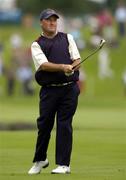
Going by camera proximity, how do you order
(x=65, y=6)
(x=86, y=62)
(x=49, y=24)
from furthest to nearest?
1. (x=65, y=6)
2. (x=86, y=62)
3. (x=49, y=24)

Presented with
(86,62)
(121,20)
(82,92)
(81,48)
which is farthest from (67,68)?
(121,20)

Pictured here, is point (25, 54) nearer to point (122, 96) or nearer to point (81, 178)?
point (122, 96)

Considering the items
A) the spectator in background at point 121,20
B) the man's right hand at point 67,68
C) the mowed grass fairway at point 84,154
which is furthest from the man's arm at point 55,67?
the spectator in background at point 121,20

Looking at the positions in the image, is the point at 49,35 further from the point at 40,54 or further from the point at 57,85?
the point at 57,85

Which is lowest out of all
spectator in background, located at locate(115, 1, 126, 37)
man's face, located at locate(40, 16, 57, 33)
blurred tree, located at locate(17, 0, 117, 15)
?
man's face, located at locate(40, 16, 57, 33)

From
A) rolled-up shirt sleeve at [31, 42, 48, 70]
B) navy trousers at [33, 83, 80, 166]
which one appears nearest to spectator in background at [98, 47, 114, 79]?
navy trousers at [33, 83, 80, 166]

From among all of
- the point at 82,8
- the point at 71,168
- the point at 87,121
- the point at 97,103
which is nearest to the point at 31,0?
the point at 82,8

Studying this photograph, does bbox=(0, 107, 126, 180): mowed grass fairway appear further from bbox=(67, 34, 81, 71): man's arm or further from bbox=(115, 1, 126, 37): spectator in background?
bbox=(115, 1, 126, 37): spectator in background

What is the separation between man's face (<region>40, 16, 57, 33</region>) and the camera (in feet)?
40.8

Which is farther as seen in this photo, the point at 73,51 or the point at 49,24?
the point at 73,51

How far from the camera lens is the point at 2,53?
4209cm

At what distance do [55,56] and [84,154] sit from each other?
10.1 feet

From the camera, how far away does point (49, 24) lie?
12453 mm

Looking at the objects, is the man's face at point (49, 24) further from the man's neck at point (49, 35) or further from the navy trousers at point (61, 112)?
the navy trousers at point (61, 112)
